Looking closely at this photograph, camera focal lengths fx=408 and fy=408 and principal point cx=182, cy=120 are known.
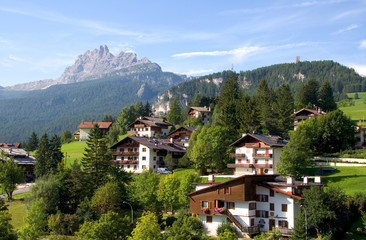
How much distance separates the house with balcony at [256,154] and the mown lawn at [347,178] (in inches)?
267

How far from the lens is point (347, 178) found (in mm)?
65375

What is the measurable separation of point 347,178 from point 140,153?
49.9 meters

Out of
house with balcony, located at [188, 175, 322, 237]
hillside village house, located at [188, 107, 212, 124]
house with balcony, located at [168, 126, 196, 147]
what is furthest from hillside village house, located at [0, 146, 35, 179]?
house with balcony, located at [188, 175, 322, 237]

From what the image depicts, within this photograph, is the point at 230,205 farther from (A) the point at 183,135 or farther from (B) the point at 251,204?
(A) the point at 183,135

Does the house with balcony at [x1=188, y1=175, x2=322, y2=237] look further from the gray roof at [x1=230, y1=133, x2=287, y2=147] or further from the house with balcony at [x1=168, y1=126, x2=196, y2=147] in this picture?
the house with balcony at [x1=168, y1=126, x2=196, y2=147]

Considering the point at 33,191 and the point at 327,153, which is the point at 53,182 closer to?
the point at 33,191

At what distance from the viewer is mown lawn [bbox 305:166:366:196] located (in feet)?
199

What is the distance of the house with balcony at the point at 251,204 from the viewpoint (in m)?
53.5

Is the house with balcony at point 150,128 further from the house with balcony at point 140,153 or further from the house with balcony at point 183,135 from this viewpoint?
the house with balcony at point 140,153

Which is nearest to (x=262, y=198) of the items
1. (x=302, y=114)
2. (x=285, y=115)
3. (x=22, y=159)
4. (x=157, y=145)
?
(x=157, y=145)

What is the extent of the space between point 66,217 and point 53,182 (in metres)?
9.01

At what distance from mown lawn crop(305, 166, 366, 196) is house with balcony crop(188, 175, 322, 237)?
25.8 ft

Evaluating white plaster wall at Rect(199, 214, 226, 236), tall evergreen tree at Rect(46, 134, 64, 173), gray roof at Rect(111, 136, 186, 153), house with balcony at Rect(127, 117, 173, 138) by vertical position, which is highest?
house with balcony at Rect(127, 117, 173, 138)

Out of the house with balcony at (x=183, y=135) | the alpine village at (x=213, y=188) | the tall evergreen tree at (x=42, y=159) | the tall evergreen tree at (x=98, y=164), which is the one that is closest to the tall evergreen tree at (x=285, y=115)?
the alpine village at (x=213, y=188)
